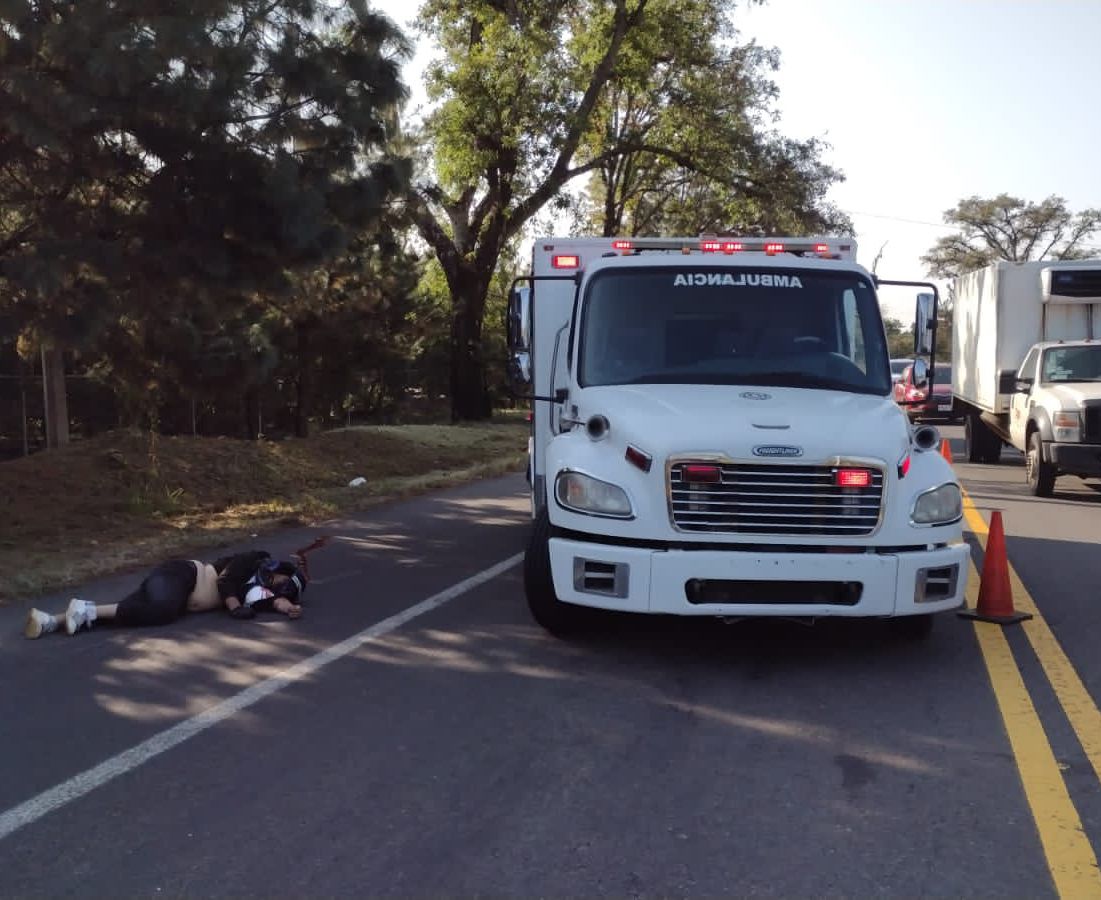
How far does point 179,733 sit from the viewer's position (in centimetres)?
554

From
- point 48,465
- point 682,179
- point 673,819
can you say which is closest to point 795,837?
point 673,819

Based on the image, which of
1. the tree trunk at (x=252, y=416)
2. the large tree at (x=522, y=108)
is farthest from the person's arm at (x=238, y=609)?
the large tree at (x=522, y=108)

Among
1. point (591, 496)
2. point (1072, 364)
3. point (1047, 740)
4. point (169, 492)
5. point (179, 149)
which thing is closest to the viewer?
point (1047, 740)

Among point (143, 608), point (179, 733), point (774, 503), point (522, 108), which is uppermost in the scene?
point (522, 108)

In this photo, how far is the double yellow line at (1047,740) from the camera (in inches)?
162

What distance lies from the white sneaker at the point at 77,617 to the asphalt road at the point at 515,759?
13 centimetres

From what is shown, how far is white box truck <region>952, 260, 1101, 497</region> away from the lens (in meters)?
15.3

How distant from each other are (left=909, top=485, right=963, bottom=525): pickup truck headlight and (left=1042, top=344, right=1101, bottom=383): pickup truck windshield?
11.0 meters

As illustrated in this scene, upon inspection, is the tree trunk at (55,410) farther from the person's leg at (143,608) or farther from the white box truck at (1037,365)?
the white box truck at (1037,365)

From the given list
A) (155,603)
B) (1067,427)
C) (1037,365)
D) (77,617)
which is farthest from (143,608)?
(1037,365)

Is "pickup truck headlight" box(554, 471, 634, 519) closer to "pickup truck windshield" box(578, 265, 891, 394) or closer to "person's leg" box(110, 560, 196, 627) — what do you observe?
"pickup truck windshield" box(578, 265, 891, 394)

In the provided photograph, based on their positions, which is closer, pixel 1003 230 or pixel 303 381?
pixel 303 381

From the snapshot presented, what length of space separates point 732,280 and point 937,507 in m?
2.22

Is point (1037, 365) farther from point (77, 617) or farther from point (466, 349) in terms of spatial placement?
point (466, 349)
